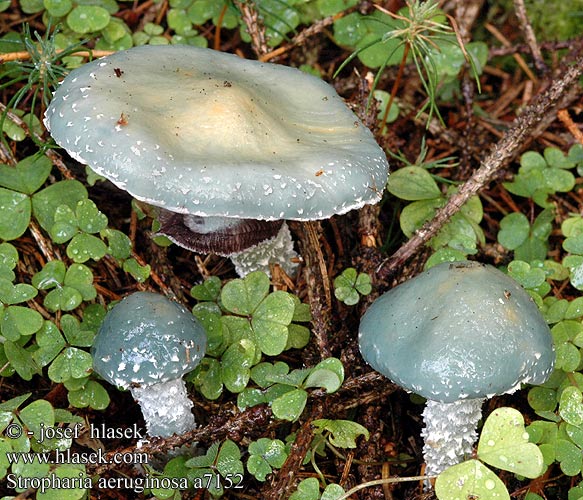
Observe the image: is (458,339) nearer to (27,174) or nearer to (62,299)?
(62,299)

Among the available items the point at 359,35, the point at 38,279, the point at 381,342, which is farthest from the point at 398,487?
the point at 359,35

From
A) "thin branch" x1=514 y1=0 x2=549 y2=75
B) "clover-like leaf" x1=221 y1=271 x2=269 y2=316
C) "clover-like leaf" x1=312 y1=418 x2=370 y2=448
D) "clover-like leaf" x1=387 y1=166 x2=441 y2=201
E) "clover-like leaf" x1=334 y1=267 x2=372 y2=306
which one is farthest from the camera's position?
"thin branch" x1=514 y1=0 x2=549 y2=75

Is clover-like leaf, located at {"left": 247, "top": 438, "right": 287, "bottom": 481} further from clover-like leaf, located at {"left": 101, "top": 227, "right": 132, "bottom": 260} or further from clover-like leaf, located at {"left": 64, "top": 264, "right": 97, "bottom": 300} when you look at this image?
clover-like leaf, located at {"left": 101, "top": 227, "right": 132, "bottom": 260}

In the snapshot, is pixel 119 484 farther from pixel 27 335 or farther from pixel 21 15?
pixel 21 15

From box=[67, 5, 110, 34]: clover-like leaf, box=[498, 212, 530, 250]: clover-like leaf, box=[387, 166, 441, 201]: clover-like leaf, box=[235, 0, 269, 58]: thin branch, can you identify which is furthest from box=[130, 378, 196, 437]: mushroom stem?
box=[67, 5, 110, 34]: clover-like leaf

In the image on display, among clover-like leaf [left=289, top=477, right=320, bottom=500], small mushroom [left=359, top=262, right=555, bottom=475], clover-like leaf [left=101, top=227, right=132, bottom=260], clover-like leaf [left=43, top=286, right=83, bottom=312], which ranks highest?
small mushroom [left=359, top=262, right=555, bottom=475]

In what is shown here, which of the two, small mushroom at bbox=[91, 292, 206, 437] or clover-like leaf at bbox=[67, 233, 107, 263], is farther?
clover-like leaf at bbox=[67, 233, 107, 263]

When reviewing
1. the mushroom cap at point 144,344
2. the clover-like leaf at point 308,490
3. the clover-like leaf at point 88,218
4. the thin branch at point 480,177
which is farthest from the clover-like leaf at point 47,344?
the thin branch at point 480,177
